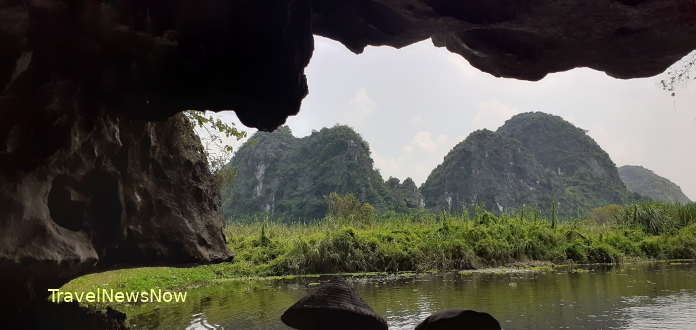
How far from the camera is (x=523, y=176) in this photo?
6172 centimetres

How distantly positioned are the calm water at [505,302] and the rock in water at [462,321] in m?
0.96

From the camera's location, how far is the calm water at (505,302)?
6184 millimetres

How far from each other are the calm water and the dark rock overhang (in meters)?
3.25

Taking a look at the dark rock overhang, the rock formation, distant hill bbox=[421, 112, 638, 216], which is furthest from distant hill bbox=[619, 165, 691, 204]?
the rock formation

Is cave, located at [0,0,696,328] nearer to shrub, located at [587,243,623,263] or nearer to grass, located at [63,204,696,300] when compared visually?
grass, located at [63,204,696,300]

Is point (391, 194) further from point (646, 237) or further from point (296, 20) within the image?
point (296, 20)

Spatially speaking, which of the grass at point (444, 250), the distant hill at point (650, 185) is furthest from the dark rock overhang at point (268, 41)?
the distant hill at point (650, 185)

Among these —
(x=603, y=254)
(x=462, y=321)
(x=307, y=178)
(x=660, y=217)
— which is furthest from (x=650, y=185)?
(x=462, y=321)

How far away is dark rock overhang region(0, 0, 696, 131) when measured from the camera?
11.9 feet

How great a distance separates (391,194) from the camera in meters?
53.3

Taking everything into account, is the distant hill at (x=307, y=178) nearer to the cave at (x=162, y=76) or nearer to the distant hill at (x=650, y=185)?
the cave at (x=162, y=76)

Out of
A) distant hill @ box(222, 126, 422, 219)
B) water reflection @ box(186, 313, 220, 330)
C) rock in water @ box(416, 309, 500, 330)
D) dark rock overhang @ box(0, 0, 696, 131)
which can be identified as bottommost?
water reflection @ box(186, 313, 220, 330)

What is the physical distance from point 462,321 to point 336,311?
1503mm

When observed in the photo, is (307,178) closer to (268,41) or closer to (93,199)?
(93,199)
